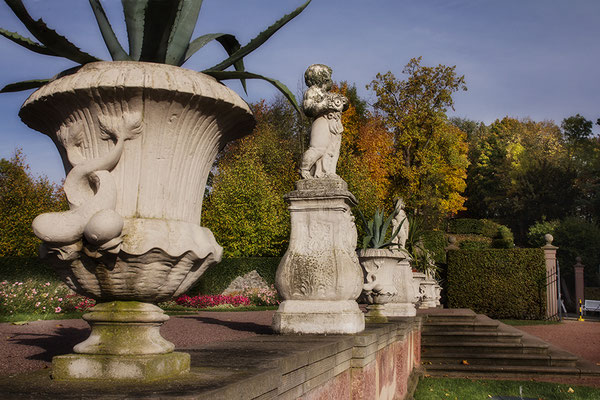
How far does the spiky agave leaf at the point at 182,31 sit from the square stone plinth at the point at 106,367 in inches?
57.8

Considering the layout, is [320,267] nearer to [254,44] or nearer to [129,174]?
[254,44]

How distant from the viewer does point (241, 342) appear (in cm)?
403

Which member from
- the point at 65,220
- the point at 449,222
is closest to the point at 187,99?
the point at 65,220

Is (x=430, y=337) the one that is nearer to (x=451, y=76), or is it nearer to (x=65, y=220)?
(x=65, y=220)

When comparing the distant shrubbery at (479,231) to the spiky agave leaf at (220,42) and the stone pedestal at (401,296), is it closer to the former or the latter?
the stone pedestal at (401,296)

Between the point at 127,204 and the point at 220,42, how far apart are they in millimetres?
1323

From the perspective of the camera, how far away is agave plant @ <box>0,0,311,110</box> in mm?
2504

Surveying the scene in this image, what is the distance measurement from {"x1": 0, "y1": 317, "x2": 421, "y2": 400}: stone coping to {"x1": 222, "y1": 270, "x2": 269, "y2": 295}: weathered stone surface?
56.9 feet

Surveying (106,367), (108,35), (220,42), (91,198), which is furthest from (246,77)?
(106,367)

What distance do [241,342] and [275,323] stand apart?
85 centimetres

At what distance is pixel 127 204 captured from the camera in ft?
8.25

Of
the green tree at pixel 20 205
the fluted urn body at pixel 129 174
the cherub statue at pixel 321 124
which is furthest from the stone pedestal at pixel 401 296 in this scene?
the green tree at pixel 20 205

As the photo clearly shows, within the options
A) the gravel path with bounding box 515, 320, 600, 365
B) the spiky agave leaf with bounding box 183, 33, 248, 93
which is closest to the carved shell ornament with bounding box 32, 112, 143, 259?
the spiky agave leaf with bounding box 183, 33, 248, 93

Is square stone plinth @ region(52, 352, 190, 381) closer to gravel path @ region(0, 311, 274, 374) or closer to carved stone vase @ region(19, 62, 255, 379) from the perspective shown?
carved stone vase @ region(19, 62, 255, 379)
